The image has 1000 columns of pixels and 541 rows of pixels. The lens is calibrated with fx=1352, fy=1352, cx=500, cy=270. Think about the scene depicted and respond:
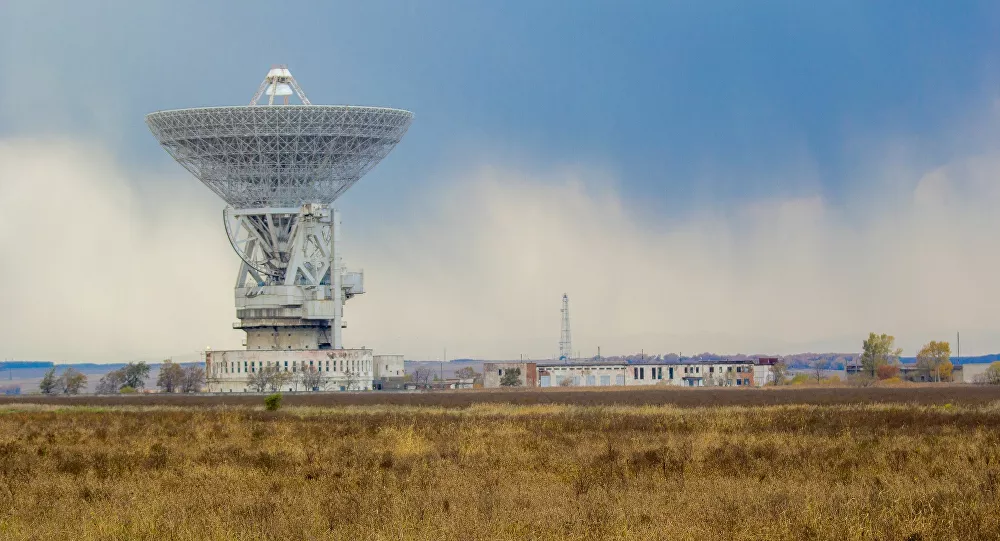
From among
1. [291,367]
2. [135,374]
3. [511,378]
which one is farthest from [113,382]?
[511,378]

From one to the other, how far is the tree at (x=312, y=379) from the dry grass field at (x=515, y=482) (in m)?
93.6

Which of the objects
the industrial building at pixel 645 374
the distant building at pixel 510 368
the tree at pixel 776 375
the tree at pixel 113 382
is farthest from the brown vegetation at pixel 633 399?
the tree at pixel 776 375

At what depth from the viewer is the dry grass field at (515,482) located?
829 inches

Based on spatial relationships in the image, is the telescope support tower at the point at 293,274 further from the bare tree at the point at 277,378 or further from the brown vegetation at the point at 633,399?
the brown vegetation at the point at 633,399

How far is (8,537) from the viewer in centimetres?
2128

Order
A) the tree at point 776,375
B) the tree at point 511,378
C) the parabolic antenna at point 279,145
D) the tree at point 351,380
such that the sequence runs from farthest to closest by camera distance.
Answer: the tree at point 776,375 → the tree at point 511,378 → the tree at point 351,380 → the parabolic antenna at point 279,145

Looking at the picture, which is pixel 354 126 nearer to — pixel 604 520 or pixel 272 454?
pixel 272 454

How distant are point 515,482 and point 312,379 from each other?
116 metres

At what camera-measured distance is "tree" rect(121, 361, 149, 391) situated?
186 metres

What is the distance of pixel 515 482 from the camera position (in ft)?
90.9

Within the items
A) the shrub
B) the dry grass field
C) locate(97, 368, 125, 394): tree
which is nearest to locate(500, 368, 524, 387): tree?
the shrub

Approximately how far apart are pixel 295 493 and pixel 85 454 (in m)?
12.6

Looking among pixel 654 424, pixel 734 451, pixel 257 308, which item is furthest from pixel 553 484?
pixel 257 308

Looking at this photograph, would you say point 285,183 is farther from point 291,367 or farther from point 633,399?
point 633,399
